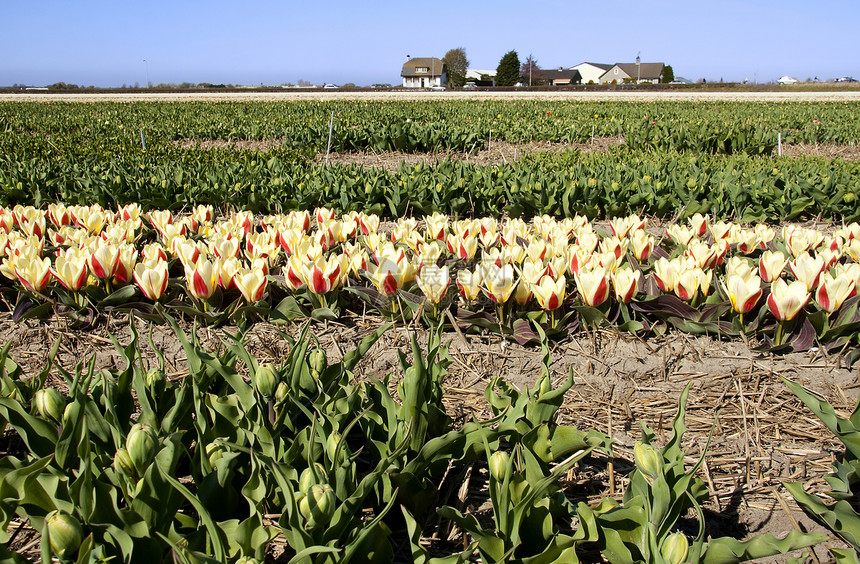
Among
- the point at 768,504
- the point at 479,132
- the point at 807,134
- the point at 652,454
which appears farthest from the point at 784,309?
the point at 807,134

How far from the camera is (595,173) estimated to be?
18.5 feet

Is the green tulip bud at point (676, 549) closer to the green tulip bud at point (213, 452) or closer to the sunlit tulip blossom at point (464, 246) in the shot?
the green tulip bud at point (213, 452)

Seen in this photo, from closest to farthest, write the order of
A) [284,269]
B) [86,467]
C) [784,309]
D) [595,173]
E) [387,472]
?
[86,467], [387,472], [784,309], [284,269], [595,173]

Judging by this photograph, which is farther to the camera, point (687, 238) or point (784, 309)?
point (687, 238)

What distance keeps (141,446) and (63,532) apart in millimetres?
252

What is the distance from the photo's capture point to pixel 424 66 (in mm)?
98500

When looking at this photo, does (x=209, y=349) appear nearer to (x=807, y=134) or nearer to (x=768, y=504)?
(x=768, y=504)

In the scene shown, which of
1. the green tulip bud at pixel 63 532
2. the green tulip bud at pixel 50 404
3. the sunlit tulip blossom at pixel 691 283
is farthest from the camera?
the sunlit tulip blossom at pixel 691 283

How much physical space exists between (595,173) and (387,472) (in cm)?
476

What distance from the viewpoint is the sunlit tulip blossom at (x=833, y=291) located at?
230 centimetres

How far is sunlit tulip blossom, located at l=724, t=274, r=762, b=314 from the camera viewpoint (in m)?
2.31

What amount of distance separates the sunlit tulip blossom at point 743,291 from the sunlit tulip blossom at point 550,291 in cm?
64

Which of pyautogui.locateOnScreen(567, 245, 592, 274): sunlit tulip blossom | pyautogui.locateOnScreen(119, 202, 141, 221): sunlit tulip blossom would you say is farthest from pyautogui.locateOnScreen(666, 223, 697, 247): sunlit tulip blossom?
pyautogui.locateOnScreen(119, 202, 141, 221): sunlit tulip blossom

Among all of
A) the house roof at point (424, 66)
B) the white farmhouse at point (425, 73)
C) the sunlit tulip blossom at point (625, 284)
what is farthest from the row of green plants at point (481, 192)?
the house roof at point (424, 66)
